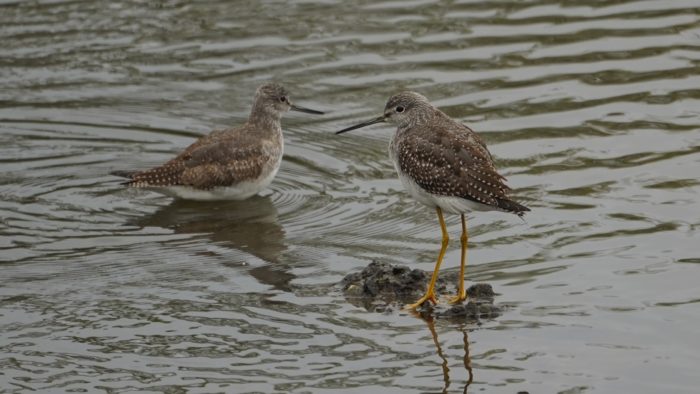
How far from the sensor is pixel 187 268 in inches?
408

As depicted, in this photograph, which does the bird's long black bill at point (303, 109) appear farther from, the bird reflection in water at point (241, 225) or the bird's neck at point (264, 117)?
the bird reflection in water at point (241, 225)

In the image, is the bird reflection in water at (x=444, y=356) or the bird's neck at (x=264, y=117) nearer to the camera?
the bird reflection in water at (x=444, y=356)

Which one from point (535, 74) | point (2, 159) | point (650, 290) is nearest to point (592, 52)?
point (535, 74)

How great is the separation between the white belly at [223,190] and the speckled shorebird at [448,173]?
8.52 feet

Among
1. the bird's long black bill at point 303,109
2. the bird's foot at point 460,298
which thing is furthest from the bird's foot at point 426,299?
the bird's long black bill at point 303,109

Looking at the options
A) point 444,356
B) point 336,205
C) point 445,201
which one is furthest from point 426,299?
point 336,205

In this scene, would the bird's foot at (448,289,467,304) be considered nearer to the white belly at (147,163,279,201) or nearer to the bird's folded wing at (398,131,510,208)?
the bird's folded wing at (398,131,510,208)

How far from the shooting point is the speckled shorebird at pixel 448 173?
917 centimetres

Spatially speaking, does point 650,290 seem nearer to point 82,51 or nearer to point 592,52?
point 592,52

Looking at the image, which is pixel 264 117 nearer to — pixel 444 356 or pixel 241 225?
pixel 241 225

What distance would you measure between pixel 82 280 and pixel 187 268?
87 cm

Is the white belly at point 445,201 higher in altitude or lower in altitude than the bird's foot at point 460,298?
higher

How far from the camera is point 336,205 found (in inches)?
467

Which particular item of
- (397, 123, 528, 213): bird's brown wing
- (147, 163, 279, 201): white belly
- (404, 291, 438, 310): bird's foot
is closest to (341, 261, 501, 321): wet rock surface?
(404, 291, 438, 310): bird's foot
